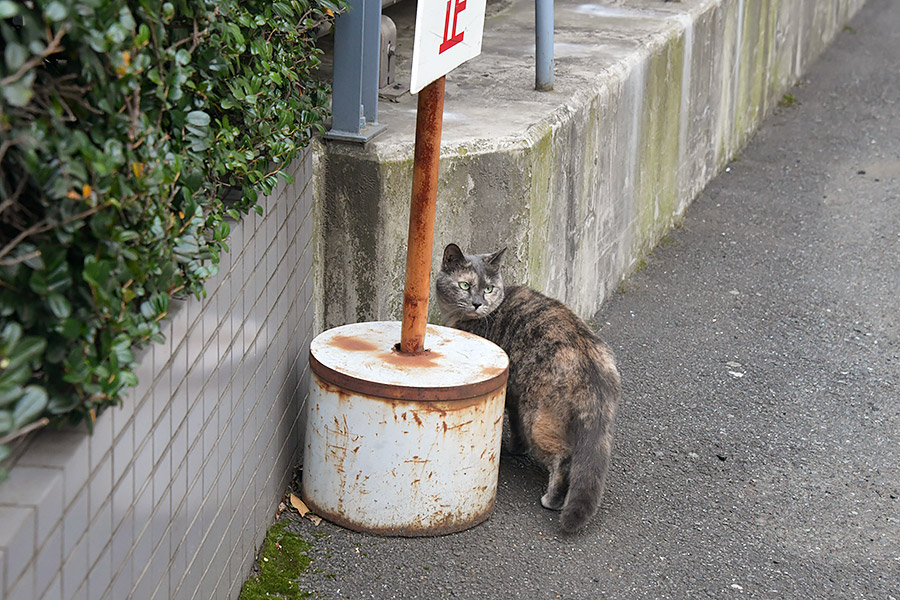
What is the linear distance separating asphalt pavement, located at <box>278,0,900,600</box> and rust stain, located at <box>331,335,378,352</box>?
671 millimetres

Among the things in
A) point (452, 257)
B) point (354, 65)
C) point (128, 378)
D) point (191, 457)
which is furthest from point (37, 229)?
point (452, 257)

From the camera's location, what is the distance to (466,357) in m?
3.85

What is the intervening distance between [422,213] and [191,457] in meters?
1.25

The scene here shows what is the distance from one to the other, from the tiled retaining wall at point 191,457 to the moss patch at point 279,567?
0.19 feet

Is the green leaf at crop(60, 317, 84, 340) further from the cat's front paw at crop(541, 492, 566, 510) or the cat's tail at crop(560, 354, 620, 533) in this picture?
the cat's front paw at crop(541, 492, 566, 510)

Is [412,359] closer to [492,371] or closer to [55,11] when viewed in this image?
[492,371]

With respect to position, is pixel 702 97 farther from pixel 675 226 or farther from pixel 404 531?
pixel 404 531

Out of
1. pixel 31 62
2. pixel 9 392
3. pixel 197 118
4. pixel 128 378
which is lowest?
pixel 128 378

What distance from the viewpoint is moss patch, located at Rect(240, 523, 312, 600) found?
3.43 m

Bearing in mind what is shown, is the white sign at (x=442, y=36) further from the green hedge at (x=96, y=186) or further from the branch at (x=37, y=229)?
the branch at (x=37, y=229)

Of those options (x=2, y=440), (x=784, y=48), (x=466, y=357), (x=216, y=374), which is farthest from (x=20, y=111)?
(x=784, y=48)

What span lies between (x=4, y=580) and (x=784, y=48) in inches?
410

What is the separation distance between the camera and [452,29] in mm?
3191

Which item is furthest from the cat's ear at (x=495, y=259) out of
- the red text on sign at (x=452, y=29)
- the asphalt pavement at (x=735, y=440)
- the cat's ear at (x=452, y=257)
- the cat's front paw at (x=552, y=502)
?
the red text on sign at (x=452, y=29)
